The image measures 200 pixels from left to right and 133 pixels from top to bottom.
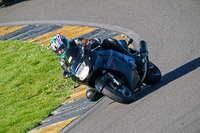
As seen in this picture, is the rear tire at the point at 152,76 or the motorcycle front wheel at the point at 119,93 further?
the rear tire at the point at 152,76

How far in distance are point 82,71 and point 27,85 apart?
157 inches

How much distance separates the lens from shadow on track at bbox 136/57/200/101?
773 centimetres

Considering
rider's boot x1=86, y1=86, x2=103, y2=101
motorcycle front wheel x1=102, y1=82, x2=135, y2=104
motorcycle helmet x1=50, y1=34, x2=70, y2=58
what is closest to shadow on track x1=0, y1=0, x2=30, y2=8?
motorcycle helmet x1=50, y1=34, x2=70, y2=58

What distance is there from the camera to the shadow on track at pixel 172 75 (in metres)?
7.73

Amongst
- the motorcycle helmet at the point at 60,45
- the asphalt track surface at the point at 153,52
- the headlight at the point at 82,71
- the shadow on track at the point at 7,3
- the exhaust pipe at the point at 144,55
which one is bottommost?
the shadow on track at the point at 7,3

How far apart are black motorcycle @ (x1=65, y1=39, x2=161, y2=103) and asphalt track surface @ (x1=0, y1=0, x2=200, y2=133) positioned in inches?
11.9

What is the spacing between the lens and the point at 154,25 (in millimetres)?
11234

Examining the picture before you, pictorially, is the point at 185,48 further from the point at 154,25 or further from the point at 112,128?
the point at 112,128

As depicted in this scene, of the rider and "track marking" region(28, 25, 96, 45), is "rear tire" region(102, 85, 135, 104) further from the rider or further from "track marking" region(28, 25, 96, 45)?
"track marking" region(28, 25, 96, 45)

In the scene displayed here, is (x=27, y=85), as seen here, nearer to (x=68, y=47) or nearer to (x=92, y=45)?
(x=68, y=47)

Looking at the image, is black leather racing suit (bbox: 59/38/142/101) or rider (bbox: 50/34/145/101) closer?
rider (bbox: 50/34/145/101)

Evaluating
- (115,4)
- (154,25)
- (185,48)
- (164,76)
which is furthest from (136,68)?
(115,4)

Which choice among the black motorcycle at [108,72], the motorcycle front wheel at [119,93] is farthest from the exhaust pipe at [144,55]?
the motorcycle front wheel at [119,93]

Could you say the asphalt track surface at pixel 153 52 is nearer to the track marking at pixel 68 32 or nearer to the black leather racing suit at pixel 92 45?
the black leather racing suit at pixel 92 45
